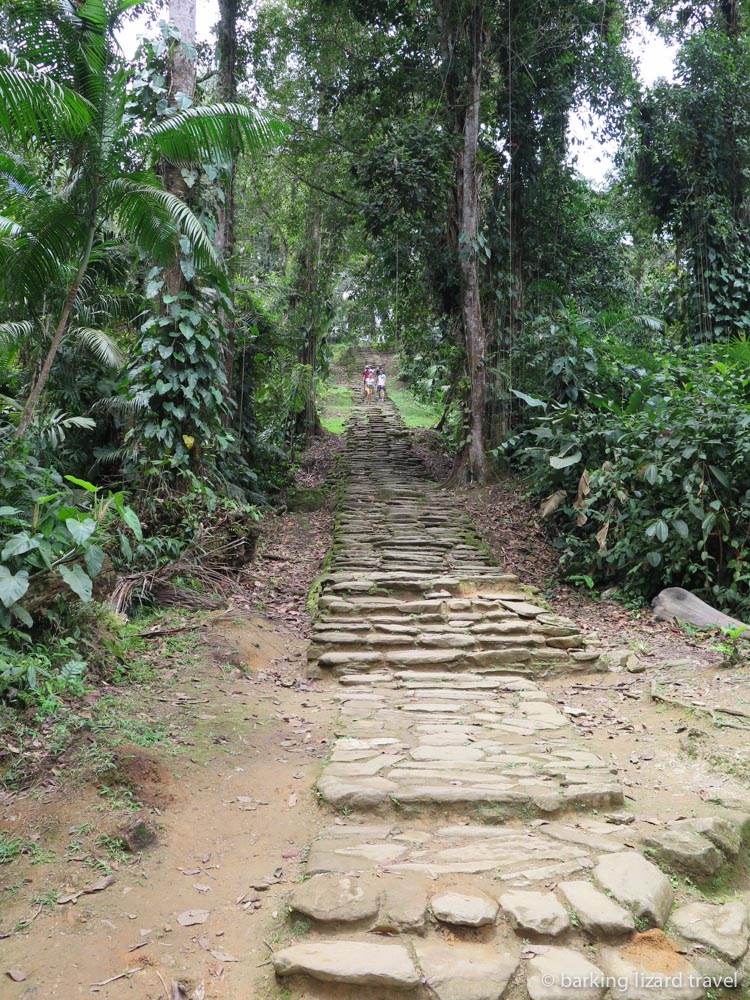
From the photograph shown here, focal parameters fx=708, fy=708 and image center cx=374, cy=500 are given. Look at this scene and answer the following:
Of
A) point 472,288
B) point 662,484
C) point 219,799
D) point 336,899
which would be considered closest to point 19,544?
point 219,799

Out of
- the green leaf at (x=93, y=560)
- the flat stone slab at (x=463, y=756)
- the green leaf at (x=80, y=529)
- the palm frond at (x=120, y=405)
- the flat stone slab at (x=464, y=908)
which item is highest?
the palm frond at (x=120, y=405)

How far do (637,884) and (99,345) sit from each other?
731cm

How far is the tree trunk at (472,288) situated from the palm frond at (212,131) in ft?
20.5

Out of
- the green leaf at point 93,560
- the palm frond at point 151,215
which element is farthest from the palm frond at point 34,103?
the green leaf at point 93,560

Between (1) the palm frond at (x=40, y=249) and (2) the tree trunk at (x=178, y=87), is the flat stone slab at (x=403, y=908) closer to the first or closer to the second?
(1) the palm frond at (x=40, y=249)

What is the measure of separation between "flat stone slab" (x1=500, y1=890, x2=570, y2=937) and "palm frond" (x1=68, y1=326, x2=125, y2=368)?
692 cm

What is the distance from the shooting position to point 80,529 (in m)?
4.30

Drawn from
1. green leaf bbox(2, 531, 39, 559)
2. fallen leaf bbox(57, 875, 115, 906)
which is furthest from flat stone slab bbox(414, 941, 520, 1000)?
green leaf bbox(2, 531, 39, 559)

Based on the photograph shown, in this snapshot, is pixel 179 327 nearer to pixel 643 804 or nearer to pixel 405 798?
pixel 405 798

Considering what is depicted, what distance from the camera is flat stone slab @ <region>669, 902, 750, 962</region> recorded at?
251cm

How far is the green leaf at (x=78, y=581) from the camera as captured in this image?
4.20 meters

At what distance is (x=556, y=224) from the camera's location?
12883 millimetres

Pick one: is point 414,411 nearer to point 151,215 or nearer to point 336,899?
point 151,215

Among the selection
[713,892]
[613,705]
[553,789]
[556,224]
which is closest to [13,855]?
[553,789]
